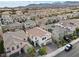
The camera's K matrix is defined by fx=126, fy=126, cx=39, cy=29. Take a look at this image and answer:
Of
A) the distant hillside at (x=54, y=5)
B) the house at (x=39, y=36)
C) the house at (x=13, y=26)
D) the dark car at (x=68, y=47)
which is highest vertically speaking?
the distant hillside at (x=54, y=5)

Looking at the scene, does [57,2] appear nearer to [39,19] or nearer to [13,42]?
[39,19]

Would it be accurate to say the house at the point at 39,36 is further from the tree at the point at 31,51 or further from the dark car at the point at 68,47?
the dark car at the point at 68,47

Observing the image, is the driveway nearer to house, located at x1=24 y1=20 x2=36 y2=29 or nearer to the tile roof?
the tile roof

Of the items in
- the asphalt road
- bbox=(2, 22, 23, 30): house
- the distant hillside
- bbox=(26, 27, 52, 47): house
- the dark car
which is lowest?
the asphalt road

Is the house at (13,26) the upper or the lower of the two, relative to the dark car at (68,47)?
upper

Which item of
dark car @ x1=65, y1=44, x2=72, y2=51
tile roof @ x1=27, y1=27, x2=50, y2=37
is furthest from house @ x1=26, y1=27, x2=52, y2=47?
dark car @ x1=65, y1=44, x2=72, y2=51

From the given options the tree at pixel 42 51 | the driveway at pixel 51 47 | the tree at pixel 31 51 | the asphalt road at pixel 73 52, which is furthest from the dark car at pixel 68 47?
the tree at pixel 31 51

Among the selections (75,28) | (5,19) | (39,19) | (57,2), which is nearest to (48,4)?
(57,2)

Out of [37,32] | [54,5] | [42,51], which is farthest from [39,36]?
[54,5]
